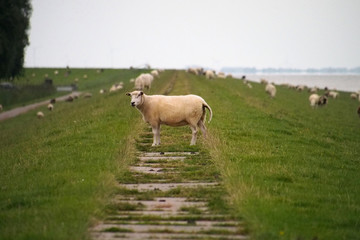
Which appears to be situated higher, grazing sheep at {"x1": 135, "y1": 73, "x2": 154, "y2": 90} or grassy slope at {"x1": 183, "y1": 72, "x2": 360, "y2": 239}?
grazing sheep at {"x1": 135, "y1": 73, "x2": 154, "y2": 90}

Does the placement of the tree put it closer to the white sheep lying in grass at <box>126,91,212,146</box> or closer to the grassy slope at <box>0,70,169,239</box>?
the grassy slope at <box>0,70,169,239</box>

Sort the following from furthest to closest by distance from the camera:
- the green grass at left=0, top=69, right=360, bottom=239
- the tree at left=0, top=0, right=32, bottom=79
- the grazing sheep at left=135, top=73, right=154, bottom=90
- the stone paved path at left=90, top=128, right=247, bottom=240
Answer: the tree at left=0, top=0, right=32, bottom=79 < the grazing sheep at left=135, top=73, right=154, bottom=90 < the green grass at left=0, top=69, right=360, bottom=239 < the stone paved path at left=90, top=128, right=247, bottom=240

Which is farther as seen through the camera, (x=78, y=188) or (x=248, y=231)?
(x=78, y=188)

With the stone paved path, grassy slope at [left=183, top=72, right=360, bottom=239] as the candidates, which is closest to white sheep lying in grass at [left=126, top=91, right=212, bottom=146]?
grassy slope at [left=183, top=72, right=360, bottom=239]

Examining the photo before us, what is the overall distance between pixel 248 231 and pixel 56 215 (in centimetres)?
293

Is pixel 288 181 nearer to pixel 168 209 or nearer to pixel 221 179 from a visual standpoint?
pixel 221 179

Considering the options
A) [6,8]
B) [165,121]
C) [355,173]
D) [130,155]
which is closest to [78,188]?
[130,155]

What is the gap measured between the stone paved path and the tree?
29.3 metres

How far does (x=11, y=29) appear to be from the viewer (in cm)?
3878

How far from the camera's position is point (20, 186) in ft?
33.4

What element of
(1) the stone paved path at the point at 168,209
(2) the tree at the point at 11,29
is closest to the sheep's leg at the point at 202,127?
(1) the stone paved path at the point at 168,209

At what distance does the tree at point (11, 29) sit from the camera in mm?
37656

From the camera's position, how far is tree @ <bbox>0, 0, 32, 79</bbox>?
37.7 meters

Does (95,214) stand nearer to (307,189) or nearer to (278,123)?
(307,189)
